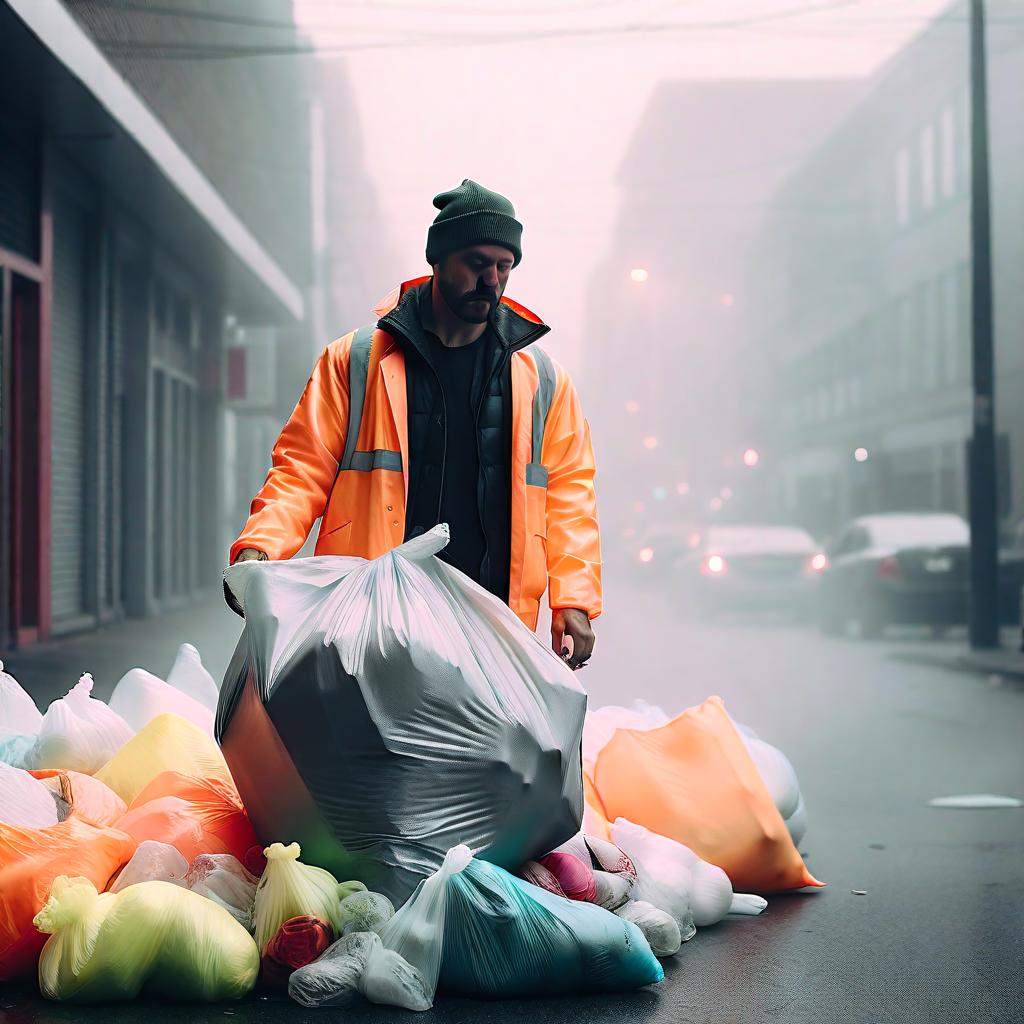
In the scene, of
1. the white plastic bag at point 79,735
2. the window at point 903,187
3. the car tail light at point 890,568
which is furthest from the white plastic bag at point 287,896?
the window at point 903,187

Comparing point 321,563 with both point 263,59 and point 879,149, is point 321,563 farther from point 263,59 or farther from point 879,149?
point 879,149

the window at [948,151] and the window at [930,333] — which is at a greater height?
the window at [948,151]

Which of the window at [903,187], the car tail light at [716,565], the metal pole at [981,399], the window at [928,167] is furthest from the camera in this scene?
the window at [903,187]

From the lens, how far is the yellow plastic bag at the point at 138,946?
3.17 meters

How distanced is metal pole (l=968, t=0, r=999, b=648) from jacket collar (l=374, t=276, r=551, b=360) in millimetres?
10436

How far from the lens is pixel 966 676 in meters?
12.2

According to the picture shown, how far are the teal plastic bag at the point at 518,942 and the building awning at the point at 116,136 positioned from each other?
25.7 ft

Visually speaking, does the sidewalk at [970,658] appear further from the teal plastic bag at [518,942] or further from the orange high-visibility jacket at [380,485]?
the teal plastic bag at [518,942]

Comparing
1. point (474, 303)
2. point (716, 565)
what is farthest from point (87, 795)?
point (716, 565)

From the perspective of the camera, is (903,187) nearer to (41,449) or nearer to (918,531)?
(918,531)

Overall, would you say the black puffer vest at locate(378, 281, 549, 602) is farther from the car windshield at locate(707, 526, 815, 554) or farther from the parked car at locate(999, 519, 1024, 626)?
the car windshield at locate(707, 526, 815, 554)

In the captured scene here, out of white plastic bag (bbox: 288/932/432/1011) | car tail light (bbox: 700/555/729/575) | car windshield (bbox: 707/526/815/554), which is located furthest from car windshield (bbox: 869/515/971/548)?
white plastic bag (bbox: 288/932/432/1011)

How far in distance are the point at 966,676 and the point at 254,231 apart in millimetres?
17544

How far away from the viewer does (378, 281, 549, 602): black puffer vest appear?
3.97m
